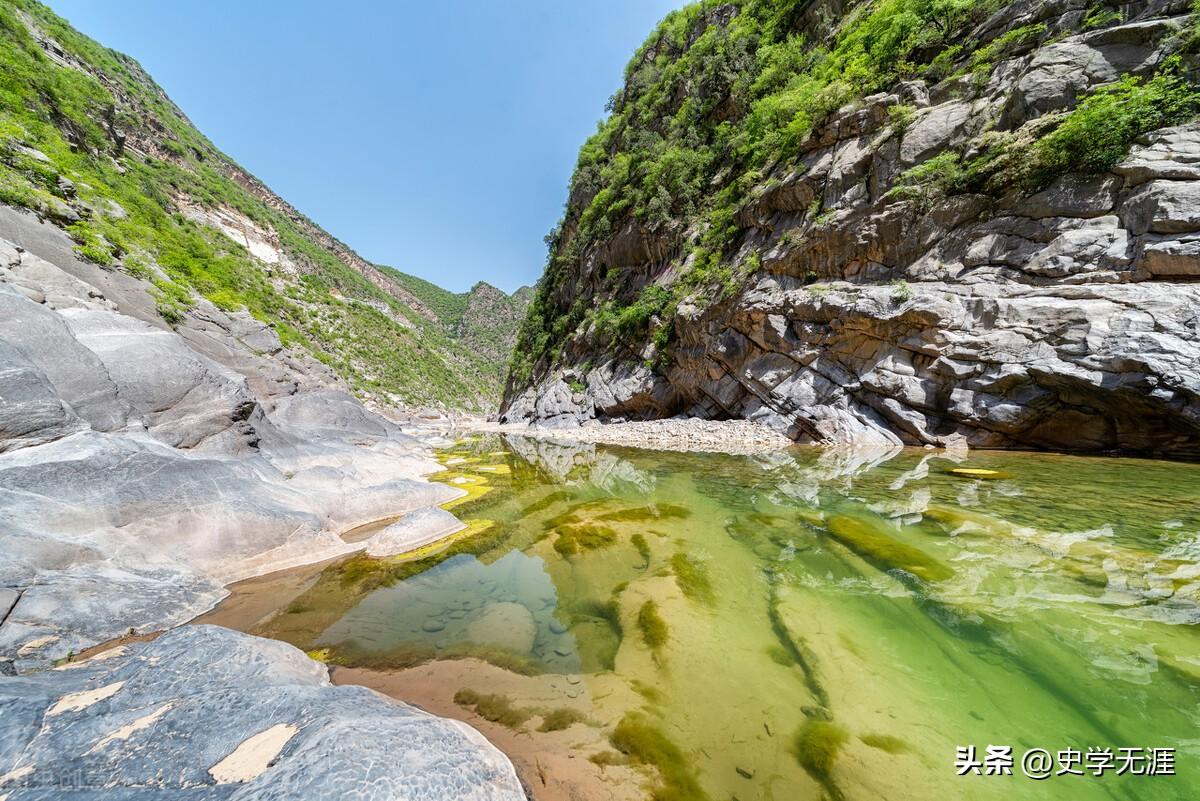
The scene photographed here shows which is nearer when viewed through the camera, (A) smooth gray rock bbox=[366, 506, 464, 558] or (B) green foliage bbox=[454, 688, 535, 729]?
(B) green foliage bbox=[454, 688, 535, 729]

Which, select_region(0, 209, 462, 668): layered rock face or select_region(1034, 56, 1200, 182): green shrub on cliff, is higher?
select_region(1034, 56, 1200, 182): green shrub on cliff

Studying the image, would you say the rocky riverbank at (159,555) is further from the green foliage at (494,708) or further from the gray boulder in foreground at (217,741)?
the green foliage at (494,708)

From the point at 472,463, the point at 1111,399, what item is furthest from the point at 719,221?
the point at 472,463

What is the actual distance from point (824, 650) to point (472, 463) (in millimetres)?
13353

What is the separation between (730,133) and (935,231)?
49.9 feet

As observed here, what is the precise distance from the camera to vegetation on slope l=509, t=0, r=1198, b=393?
1200 cm

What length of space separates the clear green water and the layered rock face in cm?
132

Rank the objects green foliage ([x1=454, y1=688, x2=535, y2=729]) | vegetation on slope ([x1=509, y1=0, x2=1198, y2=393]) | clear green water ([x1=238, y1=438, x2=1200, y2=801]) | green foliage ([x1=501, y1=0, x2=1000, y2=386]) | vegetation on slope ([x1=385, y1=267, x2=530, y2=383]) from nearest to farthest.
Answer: clear green water ([x1=238, y1=438, x2=1200, y2=801]) < green foliage ([x1=454, y1=688, x2=535, y2=729]) < vegetation on slope ([x1=509, y1=0, x2=1198, y2=393]) < green foliage ([x1=501, y1=0, x2=1000, y2=386]) < vegetation on slope ([x1=385, y1=267, x2=530, y2=383])

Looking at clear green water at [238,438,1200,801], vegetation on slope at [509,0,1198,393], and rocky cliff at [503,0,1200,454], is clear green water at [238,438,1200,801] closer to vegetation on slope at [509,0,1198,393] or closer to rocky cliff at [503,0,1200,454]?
rocky cliff at [503,0,1200,454]

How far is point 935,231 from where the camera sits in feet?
46.0

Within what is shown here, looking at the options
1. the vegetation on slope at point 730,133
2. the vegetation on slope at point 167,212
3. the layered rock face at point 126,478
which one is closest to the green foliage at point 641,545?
the layered rock face at point 126,478

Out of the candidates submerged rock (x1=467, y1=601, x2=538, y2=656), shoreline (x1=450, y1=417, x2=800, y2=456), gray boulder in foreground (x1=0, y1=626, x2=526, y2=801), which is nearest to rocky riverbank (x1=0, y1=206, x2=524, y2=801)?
gray boulder in foreground (x1=0, y1=626, x2=526, y2=801)

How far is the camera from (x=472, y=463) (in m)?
15.0

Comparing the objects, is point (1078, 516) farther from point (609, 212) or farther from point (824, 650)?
point (609, 212)
